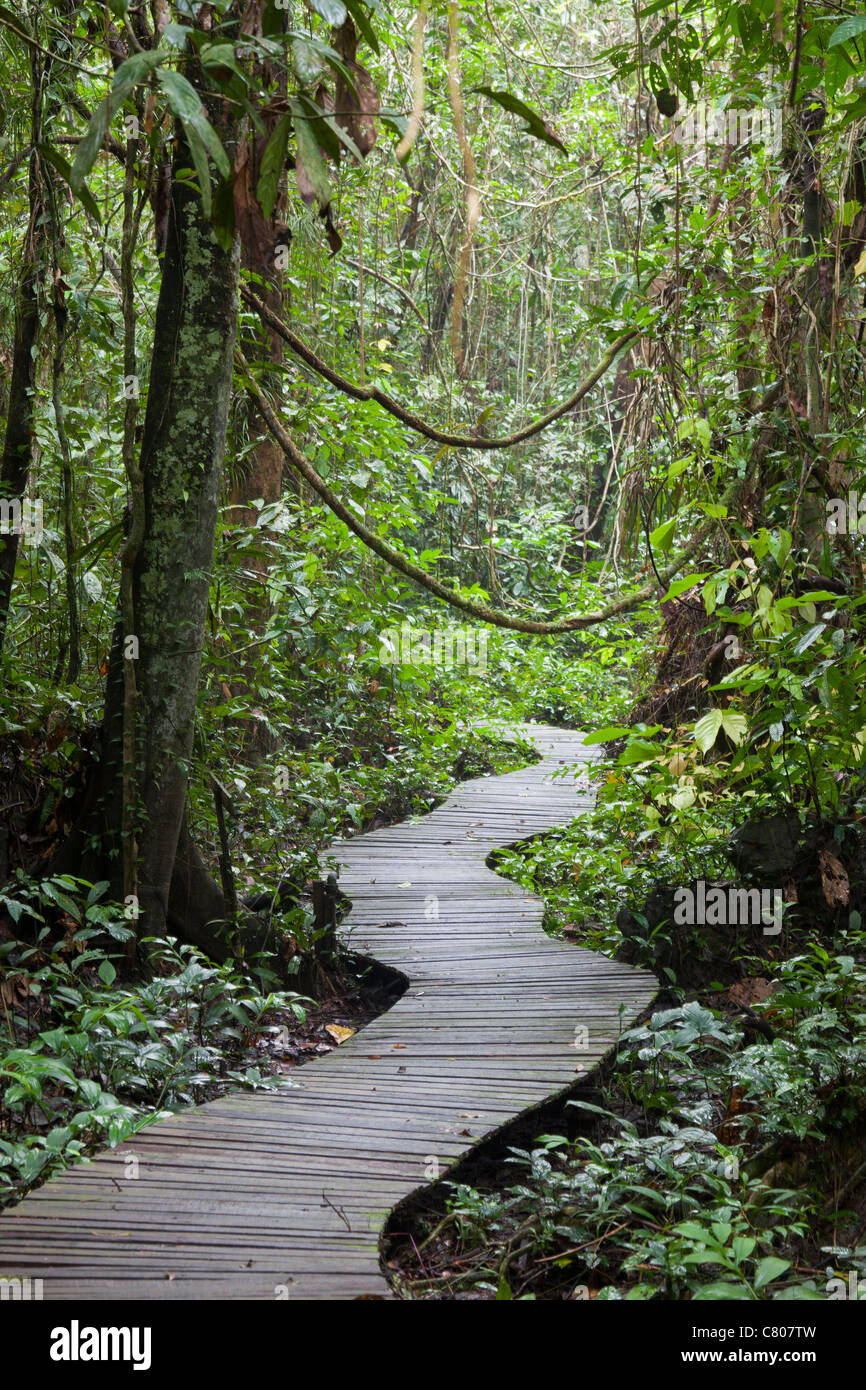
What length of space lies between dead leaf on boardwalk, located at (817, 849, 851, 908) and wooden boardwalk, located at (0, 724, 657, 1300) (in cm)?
77

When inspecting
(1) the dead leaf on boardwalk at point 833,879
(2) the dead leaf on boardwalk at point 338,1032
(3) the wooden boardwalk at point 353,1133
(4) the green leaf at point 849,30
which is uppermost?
(4) the green leaf at point 849,30

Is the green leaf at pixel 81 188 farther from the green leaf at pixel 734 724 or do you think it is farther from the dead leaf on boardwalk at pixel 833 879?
the dead leaf on boardwalk at pixel 833 879

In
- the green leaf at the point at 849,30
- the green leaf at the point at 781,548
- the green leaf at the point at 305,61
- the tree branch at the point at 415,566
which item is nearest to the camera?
the green leaf at the point at 305,61

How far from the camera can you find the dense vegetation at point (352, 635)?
2.73 meters

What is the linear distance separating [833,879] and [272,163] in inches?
139

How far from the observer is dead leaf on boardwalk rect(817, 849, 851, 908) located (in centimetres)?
449

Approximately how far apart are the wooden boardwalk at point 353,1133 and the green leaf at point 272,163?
2008 mm

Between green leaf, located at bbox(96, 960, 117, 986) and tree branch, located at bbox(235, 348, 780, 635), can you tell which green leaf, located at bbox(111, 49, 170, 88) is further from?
tree branch, located at bbox(235, 348, 780, 635)

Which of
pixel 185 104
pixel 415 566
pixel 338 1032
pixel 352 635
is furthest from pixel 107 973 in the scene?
pixel 352 635

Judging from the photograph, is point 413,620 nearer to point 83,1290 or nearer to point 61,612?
point 61,612

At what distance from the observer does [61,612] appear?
505cm

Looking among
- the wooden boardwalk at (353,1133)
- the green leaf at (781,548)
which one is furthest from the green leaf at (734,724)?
the wooden boardwalk at (353,1133)

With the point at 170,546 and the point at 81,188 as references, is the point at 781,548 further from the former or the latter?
the point at 81,188

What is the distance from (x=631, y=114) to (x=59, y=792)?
10.4 metres
